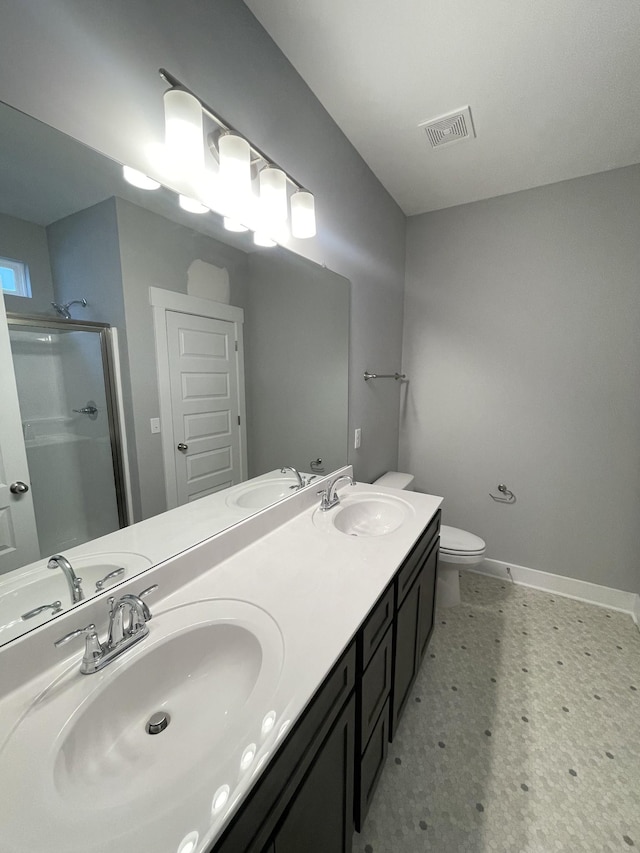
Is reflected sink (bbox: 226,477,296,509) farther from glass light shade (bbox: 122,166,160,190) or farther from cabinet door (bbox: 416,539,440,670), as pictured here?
glass light shade (bbox: 122,166,160,190)

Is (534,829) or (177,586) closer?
(177,586)

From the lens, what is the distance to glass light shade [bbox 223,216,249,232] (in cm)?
111

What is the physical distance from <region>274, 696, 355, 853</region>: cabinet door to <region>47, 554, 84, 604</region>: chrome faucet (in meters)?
0.61

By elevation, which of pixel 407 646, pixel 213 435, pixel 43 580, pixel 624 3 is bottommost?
pixel 407 646

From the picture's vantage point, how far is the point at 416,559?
1334mm

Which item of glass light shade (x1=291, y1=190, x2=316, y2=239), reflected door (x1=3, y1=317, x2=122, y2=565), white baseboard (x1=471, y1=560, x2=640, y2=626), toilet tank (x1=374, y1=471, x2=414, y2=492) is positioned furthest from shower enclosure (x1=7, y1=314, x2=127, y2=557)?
white baseboard (x1=471, y1=560, x2=640, y2=626)

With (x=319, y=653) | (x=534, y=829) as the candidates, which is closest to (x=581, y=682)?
(x=534, y=829)

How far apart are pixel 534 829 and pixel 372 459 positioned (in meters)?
1.66

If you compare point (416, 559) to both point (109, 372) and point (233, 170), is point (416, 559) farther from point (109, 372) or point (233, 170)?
point (233, 170)

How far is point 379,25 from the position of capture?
1.17 m

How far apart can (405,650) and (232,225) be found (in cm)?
168

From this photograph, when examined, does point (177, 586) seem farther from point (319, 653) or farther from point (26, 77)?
point (26, 77)

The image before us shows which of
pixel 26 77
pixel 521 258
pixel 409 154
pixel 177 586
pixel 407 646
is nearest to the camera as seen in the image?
pixel 26 77

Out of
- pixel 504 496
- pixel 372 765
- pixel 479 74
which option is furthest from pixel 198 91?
pixel 504 496
